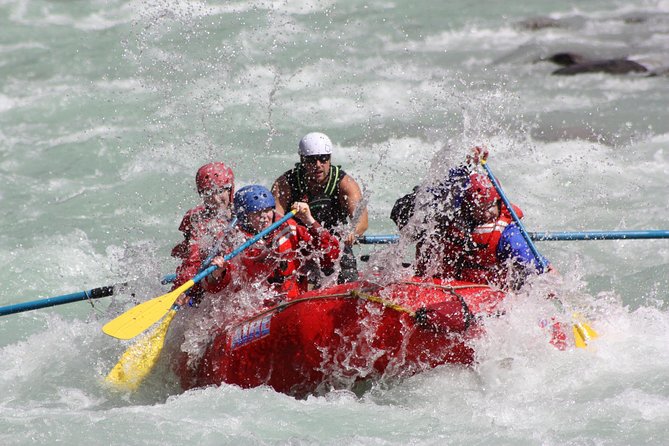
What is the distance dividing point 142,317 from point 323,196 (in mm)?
1807

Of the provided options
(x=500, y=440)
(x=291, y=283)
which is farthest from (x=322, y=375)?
(x=500, y=440)

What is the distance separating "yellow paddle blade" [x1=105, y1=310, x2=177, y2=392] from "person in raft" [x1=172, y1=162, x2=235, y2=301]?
0.48 m

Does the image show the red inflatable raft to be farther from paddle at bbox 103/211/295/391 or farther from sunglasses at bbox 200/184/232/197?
sunglasses at bbox 200/184/232/197

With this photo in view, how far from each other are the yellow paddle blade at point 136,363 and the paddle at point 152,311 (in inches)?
23.3

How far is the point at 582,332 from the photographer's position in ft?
Result: 19.0

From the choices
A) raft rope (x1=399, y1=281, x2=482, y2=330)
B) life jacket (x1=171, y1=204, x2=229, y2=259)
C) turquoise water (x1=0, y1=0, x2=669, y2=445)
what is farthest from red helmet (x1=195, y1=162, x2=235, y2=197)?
raft rope (x1=399, y1=281, x2=482, y2=330)

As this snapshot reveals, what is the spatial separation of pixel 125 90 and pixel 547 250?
5990 millimetres

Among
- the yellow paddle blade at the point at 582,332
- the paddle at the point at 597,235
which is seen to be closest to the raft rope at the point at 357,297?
the yellow paddle blade at the point at 582,332

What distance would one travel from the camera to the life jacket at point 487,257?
18.9 ft

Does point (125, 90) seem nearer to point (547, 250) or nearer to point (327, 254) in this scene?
point (547, 250)

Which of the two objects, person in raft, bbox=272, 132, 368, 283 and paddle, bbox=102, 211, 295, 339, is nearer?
paddle, bbox=102, 211, 295, 339

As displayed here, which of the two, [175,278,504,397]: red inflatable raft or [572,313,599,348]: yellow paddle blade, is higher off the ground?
[175,278,504,397]: red inflatable raft

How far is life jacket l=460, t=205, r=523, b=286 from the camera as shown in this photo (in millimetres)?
5758

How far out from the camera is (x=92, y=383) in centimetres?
650
